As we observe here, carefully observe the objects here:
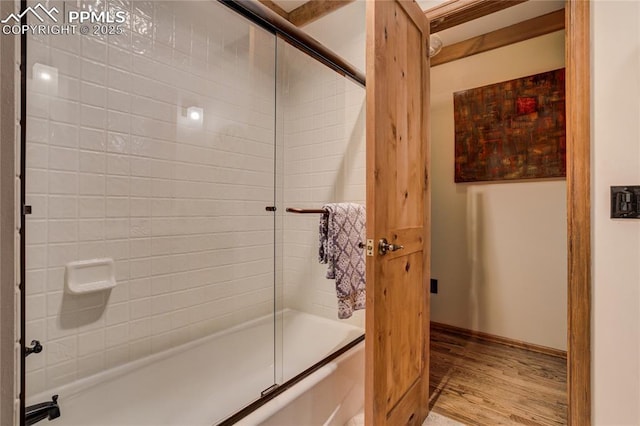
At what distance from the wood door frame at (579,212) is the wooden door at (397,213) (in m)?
0.60

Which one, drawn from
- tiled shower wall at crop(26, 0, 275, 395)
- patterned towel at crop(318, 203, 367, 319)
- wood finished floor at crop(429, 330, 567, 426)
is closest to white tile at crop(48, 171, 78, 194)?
tiled shower wall at crop(26, 0, 275, 395)

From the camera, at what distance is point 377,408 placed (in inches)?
43.6

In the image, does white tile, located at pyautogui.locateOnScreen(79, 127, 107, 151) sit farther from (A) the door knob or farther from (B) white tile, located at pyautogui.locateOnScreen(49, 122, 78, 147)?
(A) the door knob

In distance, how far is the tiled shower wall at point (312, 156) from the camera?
1.95 m

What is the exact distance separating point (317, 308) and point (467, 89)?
221 centimetres

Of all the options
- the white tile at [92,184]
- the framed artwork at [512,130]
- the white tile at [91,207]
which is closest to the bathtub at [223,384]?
the white tile at [91,207]

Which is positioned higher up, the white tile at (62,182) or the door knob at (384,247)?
the white tile at (62,182)

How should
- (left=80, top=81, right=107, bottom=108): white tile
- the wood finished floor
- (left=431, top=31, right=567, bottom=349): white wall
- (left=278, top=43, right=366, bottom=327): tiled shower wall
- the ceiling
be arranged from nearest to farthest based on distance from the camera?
(left=80, top=81, right=107, bottom=108): white tile < the wood finished floor < (left=278, top=43, right=366, bottom=327): tiled shower wall < the ceiling < (left=431, top=31, right=567, bottom=349): white wall

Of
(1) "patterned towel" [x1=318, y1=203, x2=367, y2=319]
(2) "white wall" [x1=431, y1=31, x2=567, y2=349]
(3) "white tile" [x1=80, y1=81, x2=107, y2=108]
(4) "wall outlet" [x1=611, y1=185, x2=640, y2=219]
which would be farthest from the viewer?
(2) "white wall" [x1=431, y1=31, x2=567, y2=349]

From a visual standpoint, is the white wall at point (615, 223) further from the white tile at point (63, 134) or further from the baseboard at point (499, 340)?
the white tile at point (63, 134)

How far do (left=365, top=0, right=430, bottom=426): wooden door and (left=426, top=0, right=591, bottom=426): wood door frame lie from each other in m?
0.60

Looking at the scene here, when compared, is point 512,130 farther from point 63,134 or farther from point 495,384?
point 63,134

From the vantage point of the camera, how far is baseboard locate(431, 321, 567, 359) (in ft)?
7.21

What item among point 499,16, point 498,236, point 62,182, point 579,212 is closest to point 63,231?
point 62,182
